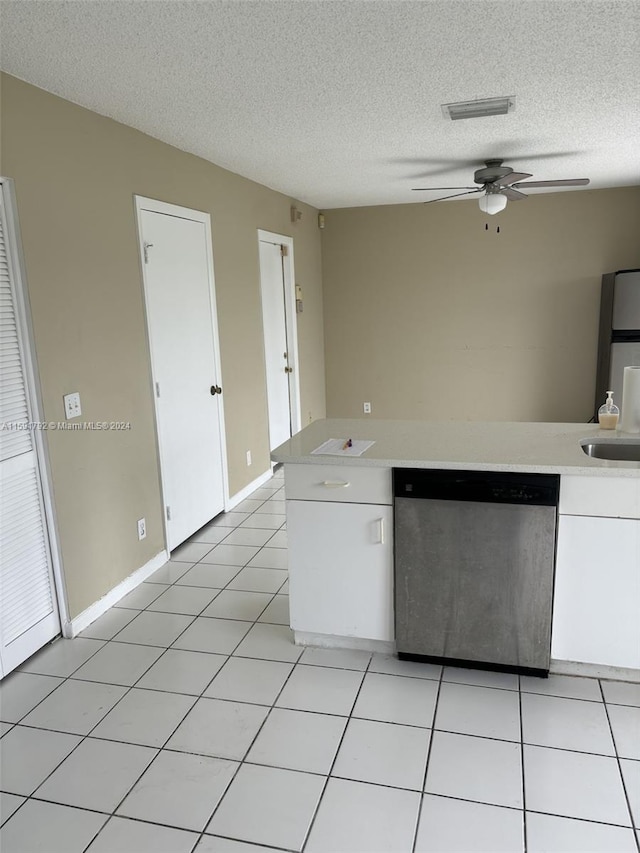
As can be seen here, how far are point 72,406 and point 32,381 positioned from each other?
0.86 ft

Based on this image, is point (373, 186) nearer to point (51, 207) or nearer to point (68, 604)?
point (51, 207)

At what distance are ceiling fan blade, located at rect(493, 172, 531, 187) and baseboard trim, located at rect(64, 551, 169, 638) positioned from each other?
313 cm

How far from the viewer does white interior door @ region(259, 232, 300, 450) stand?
5242mm

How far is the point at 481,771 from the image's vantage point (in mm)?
1965

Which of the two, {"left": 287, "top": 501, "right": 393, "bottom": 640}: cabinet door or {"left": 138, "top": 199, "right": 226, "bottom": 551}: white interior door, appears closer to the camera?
{"left": 287, "top": 501, "right": 393, "bottom": 640}: cabinet door

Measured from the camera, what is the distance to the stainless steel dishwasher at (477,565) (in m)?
2.28

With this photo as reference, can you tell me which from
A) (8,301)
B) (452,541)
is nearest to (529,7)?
(452,541)

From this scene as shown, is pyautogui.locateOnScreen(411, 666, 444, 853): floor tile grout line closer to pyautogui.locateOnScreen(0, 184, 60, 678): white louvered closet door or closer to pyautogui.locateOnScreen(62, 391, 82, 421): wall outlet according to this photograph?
pyautogui.locateOnScreen(0, 184, 60, 678): white louvered closet door

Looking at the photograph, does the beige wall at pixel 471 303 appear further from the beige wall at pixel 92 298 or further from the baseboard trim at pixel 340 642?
the baseboard trim at pixel 340 642

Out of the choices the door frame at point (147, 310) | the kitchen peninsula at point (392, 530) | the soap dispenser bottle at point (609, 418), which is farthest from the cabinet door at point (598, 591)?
the door frame at point (147, 310)

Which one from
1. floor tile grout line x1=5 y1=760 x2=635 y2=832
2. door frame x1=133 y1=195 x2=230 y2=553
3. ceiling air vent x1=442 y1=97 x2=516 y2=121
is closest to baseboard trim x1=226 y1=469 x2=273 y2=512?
door frame x1=133 y1=195 x2=230 y2=553

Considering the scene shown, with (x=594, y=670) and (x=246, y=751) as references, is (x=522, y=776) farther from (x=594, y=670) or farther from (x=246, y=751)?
(x=246, y=751)

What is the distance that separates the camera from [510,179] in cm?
379

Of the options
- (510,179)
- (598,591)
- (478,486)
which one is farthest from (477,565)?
(510,179)
